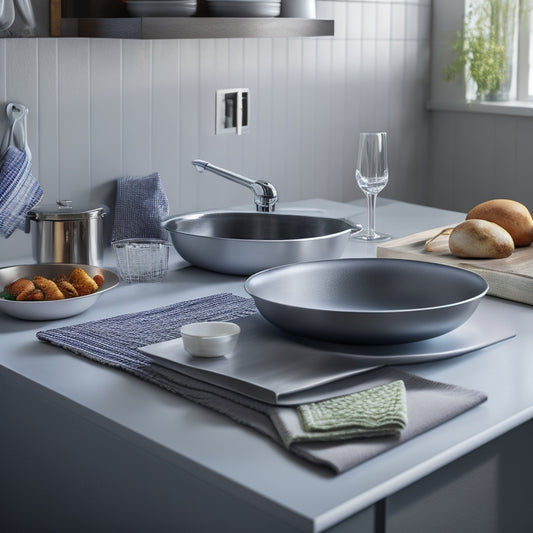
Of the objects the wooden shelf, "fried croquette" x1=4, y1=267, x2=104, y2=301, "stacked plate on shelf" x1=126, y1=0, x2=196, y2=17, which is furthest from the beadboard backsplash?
"fried croquette" x1=4, y1=267, x2=104, y2=301

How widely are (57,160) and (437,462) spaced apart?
4.11ft

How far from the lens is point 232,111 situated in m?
2.26

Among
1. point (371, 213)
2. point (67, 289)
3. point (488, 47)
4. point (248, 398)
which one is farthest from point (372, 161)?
point (488, 47)

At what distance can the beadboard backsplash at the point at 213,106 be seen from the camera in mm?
1855

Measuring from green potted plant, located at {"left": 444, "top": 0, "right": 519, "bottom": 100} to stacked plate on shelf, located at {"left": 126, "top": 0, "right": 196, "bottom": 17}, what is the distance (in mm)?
1353

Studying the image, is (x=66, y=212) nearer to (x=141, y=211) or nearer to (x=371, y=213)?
(x=141, y=211)

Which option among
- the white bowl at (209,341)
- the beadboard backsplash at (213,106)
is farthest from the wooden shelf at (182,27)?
the white bowl at (209,341)

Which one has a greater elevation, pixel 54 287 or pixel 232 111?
pixel 232 111

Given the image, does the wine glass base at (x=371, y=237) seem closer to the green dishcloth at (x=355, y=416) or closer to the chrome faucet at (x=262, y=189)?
the chrome faucet at (x=262, y=189)

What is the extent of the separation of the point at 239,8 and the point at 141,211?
47cm

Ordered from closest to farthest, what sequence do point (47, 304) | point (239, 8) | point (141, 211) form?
point (47, 304), point (239, 8), point (141, 211)

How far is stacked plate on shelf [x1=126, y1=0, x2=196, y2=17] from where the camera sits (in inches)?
65.0

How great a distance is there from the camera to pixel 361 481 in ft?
2.73

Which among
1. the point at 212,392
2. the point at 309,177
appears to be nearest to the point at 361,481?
the point at 212,392
